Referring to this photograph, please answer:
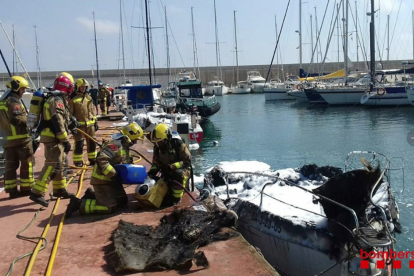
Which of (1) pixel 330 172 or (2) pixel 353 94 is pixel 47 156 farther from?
(2) pixel 353 94

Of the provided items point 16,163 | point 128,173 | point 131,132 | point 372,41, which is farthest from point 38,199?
point 372,41

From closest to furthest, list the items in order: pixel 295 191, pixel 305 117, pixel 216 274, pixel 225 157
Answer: pixel 216 274 → pixel 295 191 → pixel 225 157 → pixel 305 117

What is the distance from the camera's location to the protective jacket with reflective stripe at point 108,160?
5625mm

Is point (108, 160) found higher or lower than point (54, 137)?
lower

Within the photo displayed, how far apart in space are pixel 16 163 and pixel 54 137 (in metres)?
0.84

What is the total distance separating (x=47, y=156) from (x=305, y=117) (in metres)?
28.1

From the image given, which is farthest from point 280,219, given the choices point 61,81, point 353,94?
point 353,94

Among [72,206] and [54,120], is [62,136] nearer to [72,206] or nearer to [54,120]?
[54,120]

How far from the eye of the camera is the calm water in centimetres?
1351

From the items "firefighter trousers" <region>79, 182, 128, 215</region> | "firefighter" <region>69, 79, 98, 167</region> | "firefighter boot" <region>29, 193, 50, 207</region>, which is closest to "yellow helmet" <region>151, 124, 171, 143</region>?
"firefighter trousers" <region>79, 182, 128, 215</region>

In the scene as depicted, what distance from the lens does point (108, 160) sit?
5754 mm

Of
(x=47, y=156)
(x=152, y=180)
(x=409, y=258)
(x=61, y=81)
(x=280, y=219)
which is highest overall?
(x=61, y=81)

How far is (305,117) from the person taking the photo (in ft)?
106

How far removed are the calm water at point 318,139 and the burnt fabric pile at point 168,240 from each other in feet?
11.3
